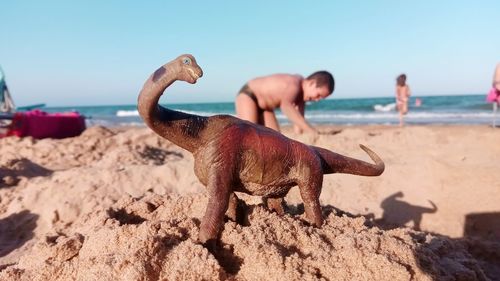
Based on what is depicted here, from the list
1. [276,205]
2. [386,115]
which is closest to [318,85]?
[276,205]

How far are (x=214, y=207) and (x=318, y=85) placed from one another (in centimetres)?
384

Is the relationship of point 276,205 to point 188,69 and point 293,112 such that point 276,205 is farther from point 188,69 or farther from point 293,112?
point 293,112

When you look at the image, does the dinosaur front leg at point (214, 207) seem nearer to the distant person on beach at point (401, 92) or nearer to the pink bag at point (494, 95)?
the pink bag at point (494, 95)

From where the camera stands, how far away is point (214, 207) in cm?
227

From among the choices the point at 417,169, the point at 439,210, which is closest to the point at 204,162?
the point at 439,210

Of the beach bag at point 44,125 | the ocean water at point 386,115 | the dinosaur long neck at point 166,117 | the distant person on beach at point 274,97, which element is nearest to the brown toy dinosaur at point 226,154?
the dinosaur long neck at point 166,117

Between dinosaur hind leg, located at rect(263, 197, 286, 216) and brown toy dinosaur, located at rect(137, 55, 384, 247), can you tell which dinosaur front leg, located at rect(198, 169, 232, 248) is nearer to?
brown toy dinosaur, located at rect(137, 55, 384, 247)

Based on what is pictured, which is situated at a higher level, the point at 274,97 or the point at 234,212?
the point at 274,97

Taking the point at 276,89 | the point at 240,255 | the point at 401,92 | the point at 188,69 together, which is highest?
the point at 188,69

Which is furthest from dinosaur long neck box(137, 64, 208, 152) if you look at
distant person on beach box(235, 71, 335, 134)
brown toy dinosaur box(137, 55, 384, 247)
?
distant person on beach box(235, 71, 335, 134)

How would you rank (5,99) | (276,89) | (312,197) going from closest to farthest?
(312,197) < (276,89) < (5,99)

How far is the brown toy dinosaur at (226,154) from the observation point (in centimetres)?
214

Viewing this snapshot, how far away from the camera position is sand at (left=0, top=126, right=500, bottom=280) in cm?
206

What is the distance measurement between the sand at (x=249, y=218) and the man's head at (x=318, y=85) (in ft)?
2.63
